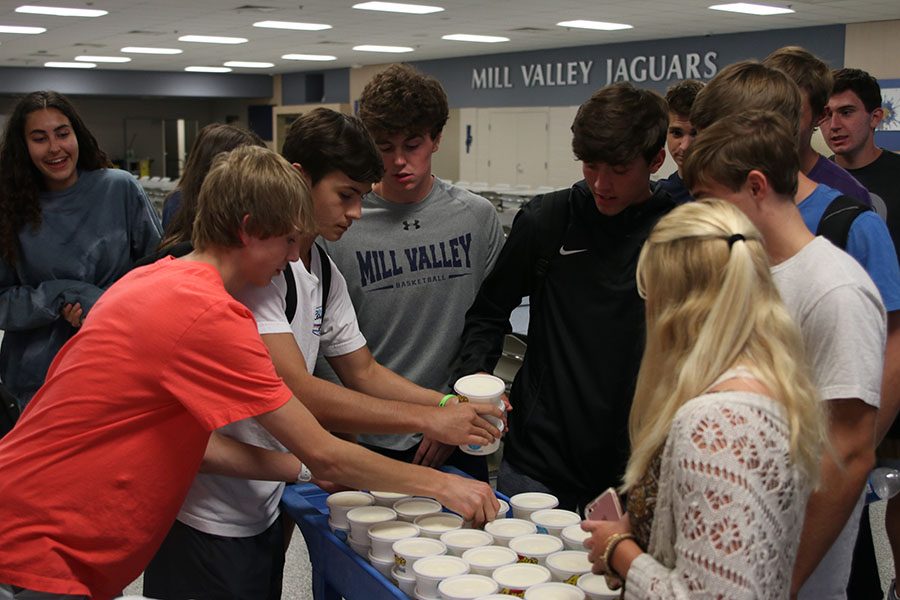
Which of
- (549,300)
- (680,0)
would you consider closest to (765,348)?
(549,300)

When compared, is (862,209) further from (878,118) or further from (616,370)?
(878,118)

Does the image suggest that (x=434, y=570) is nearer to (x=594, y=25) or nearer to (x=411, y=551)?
(x=411, y=551)

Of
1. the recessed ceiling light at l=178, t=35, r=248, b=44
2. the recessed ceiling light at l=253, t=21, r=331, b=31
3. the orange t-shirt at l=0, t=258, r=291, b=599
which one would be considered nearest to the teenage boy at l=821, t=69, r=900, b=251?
the orange t-shirt at l=0, t=258, r=291, b=599

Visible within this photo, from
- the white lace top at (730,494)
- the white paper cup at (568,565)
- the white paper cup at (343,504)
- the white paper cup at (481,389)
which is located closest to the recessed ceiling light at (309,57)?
the white paper cup at (481,389)

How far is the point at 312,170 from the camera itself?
215 cm

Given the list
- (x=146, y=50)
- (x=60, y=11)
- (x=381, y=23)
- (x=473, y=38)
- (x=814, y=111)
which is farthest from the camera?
(x=146, y=50)

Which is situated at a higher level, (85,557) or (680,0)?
(680,0)

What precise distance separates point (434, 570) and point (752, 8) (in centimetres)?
1001

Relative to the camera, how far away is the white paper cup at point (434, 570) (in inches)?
64.1

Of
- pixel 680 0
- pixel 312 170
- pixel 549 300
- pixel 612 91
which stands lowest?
pixel 549 300

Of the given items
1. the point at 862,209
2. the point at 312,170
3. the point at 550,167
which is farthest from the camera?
the point at 550,167

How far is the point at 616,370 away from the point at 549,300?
248 millimetres

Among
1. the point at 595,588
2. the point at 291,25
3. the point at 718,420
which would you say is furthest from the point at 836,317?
the point at 291,25

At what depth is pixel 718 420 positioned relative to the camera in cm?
126
